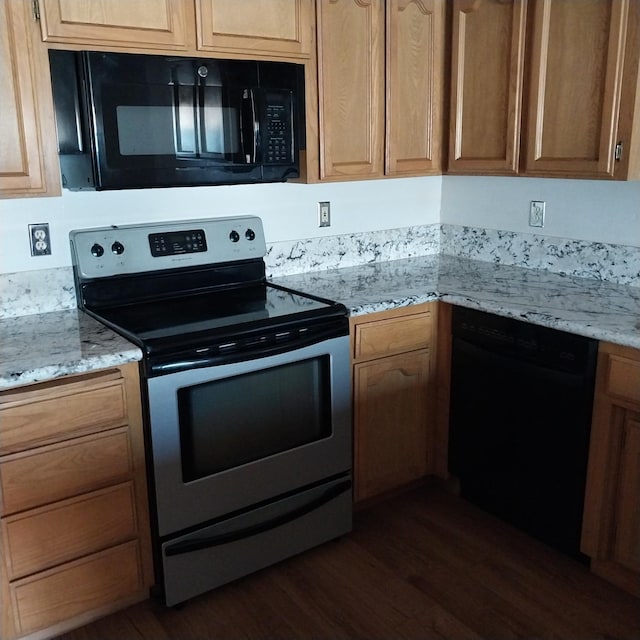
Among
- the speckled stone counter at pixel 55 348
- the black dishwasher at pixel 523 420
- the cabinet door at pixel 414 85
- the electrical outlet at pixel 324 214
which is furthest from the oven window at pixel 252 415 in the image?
the cabinet door at pixel 414 85

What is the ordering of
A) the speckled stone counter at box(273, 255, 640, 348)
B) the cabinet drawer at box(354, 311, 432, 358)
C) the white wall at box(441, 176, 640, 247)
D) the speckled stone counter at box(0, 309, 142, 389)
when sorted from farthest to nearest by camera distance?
the white wall at box(441, 176, 640, 247)
the cabinet drawer at box(354, 311, 432, 358)
the speckled stone counter at box(273, 255, 640, 348)
the speckled stone counter at box(0, 309, 142, 389)

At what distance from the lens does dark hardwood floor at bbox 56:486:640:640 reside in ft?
6.62

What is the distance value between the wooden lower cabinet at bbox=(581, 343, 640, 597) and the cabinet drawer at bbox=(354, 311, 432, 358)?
0.69 metres

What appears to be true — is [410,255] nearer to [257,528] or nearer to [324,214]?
[324,214]

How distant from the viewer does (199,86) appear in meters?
2.15

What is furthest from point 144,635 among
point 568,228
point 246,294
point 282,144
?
point 568,228

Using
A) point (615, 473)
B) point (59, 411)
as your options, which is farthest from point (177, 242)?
point (615, 473)

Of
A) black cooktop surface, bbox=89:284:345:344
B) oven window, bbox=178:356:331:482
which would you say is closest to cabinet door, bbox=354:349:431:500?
oven window, bbox=178:356:331:482

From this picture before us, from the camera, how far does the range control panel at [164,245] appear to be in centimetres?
229

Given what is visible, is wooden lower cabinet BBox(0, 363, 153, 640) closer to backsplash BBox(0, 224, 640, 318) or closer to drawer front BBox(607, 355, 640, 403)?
backsplash BBox(0, 224, 640, 318)

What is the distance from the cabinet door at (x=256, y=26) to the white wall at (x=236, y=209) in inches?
22.0

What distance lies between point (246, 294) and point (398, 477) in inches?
36.6

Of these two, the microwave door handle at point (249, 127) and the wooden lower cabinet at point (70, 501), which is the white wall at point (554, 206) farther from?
the wooden lower cabinet at point (70, 501)

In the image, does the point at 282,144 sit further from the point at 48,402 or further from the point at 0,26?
the point at 48,402
